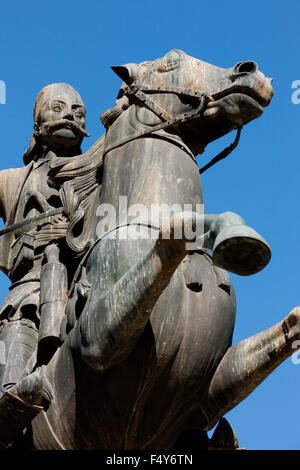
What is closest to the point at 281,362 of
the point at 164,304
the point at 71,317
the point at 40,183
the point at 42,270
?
the point at 164,304

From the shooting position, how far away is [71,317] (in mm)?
9602

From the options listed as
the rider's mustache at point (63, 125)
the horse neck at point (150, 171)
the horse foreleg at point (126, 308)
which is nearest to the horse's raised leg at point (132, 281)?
the horse foreleg at point (126, 308)

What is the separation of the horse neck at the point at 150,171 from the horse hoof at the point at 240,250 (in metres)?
1.33

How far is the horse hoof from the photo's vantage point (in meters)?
8.21

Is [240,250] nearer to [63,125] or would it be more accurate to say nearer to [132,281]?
[132,281]

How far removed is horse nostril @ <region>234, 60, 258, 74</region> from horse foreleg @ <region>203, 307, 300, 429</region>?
7.21 ft

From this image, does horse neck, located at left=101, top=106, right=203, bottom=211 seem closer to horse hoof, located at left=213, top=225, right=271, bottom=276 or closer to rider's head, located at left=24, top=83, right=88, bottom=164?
horse hoof, located at left=213, top=225, right=271, bottom=276

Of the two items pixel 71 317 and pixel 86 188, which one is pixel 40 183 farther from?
pixel 71 317

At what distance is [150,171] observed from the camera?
9.77m

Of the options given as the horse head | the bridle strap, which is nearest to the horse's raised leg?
the bridle strap

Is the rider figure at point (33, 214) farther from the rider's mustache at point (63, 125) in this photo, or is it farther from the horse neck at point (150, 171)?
the horse neck at point (150, 171)

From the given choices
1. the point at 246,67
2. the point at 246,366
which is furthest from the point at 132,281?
the point at 246,67

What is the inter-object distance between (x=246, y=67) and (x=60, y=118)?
2371 mm

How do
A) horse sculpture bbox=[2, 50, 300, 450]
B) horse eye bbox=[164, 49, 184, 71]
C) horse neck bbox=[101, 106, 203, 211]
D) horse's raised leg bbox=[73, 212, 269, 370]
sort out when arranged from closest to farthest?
1. horse's raised leg bbox=[73, 212, 269, 370]
2. horse sculpture bbox=[2, 50, 300, 450]
3. horse neck bbox=[101, 106, 203, 211]
4. horse eye bbox=[164, 49, 184, 71]
